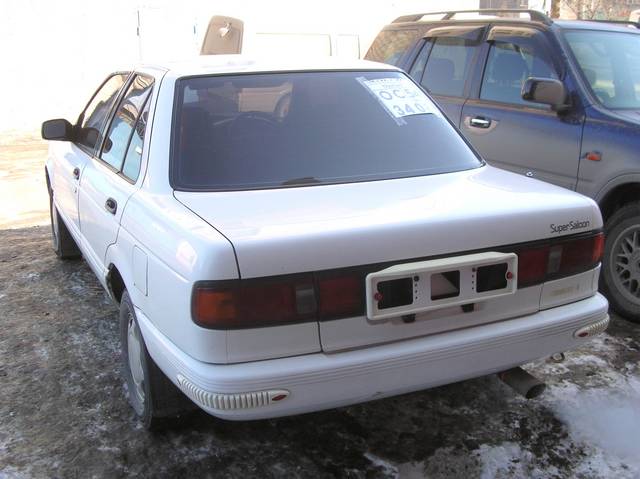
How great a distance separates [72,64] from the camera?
1410 cm

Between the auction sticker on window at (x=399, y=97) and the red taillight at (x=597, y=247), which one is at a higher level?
the auction sticker on window at (x=399, y=97)

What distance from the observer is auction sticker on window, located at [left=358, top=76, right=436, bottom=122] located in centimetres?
331

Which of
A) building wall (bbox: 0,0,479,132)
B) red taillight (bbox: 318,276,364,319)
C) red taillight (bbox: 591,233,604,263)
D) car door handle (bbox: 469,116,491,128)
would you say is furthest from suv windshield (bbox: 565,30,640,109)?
building wall (bbox: 0,0,479,132)

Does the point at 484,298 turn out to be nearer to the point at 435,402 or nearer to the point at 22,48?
the point at 435,402

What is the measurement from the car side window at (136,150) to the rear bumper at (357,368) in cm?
77

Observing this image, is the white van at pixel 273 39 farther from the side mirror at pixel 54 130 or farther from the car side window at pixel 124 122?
the car side window at pixel 124 122

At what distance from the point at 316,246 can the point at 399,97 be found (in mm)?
1437

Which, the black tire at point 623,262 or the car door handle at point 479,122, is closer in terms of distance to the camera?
the black tire at point 623,262

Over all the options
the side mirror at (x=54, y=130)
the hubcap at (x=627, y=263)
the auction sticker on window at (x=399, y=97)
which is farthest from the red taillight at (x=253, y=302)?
the hubcap at (x=627, y=263)

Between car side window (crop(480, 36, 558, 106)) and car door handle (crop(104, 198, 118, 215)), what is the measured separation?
9.70 ft

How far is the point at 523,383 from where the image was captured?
2.70 meters

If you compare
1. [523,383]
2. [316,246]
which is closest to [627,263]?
[523,383]

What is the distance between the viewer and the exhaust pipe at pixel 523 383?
269cm

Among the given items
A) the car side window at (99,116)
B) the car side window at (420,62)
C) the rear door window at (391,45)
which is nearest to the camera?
the car side window at (99,116)
